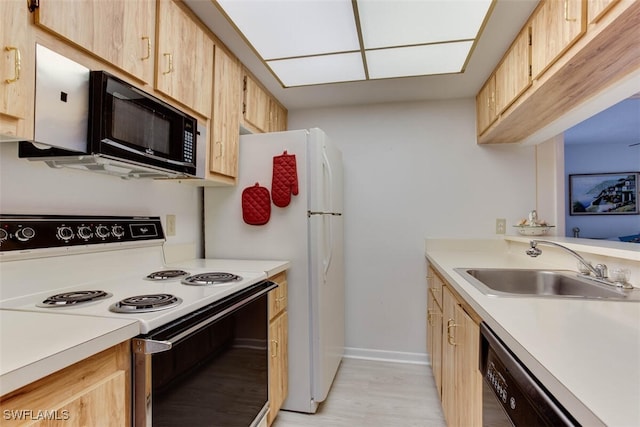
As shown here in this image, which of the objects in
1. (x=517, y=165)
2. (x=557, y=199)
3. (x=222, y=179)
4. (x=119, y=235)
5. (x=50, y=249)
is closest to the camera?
(x=50, y=249)

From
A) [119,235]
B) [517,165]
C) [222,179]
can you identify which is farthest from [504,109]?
[119,235]

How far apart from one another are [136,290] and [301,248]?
0.92m

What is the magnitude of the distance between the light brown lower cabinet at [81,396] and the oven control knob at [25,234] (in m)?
0.60

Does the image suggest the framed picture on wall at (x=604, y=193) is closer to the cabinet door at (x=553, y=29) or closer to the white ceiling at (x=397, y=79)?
the white ceiling at (x=397, y=79)

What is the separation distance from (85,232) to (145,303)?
56 cm

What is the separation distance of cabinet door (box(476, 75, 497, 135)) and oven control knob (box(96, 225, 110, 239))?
2.30 meters

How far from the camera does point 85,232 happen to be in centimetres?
129

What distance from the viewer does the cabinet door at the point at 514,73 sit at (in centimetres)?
160

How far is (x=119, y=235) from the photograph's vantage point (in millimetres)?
1443

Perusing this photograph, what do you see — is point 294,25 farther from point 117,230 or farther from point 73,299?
point 73,299

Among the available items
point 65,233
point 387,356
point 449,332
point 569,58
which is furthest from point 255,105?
point 387,356

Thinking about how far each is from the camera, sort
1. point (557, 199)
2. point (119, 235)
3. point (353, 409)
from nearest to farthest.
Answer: point (119, 235)
point (353, 409)
point (557, 199)

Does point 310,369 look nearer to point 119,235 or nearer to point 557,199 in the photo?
point 119,235

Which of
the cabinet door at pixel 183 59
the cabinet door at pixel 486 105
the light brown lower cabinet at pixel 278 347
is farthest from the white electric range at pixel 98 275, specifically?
the cabinet door at pixel 486 105
